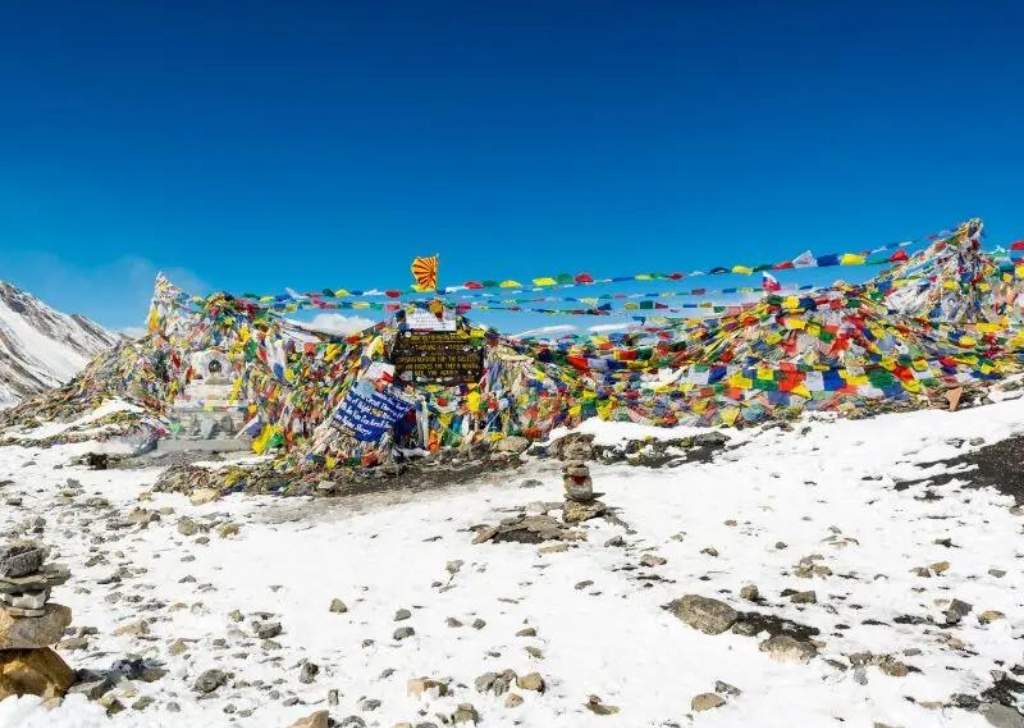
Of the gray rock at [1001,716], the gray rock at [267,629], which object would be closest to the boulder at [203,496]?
the gray rock at [267,629]

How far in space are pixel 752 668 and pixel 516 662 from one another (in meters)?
2.08

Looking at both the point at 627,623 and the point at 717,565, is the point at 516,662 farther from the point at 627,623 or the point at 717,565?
the point at 717,565

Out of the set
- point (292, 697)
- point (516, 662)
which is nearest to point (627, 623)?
point (516, 662)

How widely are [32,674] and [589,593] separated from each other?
5.29 metres

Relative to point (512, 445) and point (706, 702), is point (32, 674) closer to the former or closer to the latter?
point (706, 702)

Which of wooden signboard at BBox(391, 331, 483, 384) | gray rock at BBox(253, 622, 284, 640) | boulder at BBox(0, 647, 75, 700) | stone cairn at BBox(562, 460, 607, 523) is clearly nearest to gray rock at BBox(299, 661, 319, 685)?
gray rock at BBox(253, 622, 284, 640)

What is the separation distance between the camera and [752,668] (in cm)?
565

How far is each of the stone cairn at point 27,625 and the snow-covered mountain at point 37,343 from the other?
4601cm

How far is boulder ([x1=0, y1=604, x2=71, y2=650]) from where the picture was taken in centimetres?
524

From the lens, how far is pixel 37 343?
219ft

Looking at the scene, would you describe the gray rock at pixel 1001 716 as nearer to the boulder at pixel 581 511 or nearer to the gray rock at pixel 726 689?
the gray rock at pixel 726 689

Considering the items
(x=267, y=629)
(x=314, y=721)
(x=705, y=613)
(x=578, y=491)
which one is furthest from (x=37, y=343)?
(x=705, y=613)

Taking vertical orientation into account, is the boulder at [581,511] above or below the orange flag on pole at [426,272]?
below

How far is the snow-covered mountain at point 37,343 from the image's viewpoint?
51.2m
